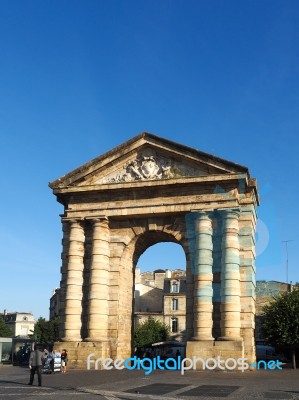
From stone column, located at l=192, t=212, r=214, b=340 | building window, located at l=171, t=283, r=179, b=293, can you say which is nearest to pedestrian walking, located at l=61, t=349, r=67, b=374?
stone column, located at l=192, t=212, r=214, b=340

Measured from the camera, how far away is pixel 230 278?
30766mm

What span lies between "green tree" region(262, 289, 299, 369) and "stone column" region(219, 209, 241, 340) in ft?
31.1

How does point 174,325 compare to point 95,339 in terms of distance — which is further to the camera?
point 174,325

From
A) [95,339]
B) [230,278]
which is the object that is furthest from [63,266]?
[230,278]

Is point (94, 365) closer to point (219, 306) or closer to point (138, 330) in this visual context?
point (219, 306)

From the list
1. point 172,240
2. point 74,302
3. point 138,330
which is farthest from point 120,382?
point 138,330

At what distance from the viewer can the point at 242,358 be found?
2930 centimetres

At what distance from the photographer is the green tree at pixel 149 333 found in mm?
68062

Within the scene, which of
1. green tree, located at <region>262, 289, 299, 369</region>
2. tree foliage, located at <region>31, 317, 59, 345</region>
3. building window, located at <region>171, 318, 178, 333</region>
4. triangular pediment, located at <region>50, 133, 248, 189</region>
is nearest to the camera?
triangular pediment, located at <region>50, 133, 248, 189</region>

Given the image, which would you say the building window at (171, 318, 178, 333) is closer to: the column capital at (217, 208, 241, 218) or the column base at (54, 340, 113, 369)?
the column base at (54, 340, 113, 369)

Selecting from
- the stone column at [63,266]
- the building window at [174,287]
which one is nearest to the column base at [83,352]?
the stone column at [63,266]

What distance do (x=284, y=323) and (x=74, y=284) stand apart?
15.6 m

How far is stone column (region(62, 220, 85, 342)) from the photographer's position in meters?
32.9

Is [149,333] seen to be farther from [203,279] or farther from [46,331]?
[203,279]
